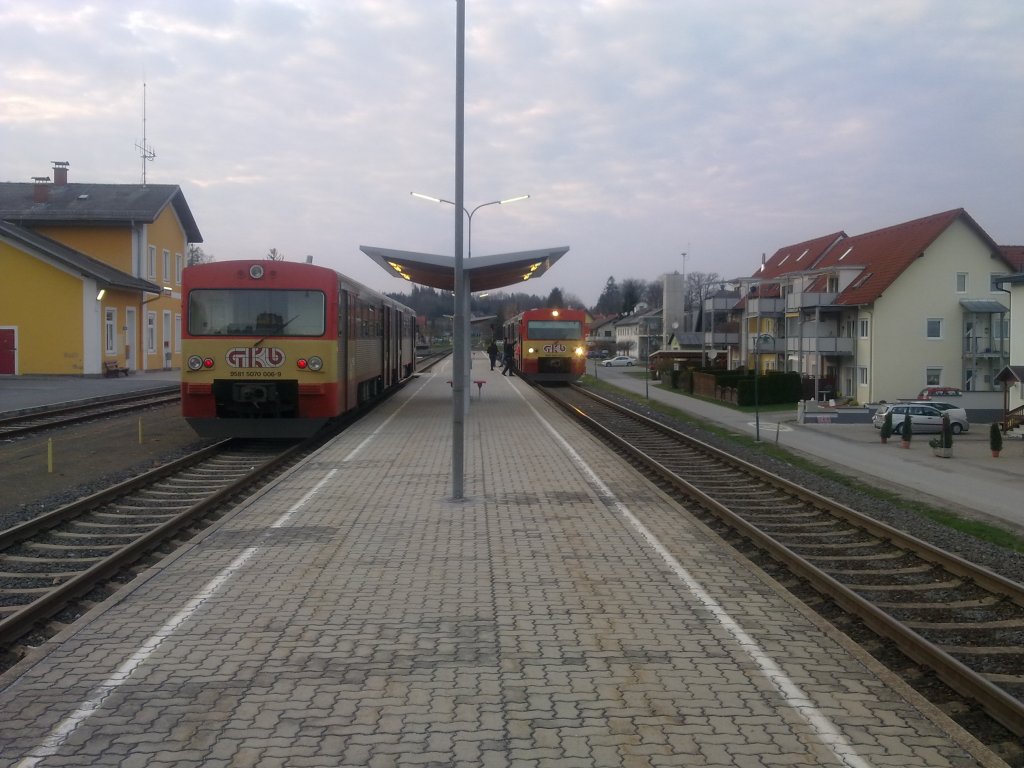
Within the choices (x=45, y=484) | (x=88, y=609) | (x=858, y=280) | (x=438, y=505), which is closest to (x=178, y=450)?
(x=45, y=484)

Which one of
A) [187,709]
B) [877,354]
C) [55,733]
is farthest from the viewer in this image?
[877,354]

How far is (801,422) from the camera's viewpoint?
33.7m

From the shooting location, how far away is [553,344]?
40156 millimetres

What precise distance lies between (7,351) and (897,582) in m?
38.3

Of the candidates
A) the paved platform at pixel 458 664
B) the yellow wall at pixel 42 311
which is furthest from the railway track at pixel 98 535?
the yellow wall at pixel 42 311

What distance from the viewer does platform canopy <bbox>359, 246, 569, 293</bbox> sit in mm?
22422

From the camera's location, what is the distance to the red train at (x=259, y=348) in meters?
16.2

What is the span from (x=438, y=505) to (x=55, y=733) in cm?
689

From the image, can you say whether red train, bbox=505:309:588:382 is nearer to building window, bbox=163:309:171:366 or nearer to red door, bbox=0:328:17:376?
building window, bbox=163:309:171:366

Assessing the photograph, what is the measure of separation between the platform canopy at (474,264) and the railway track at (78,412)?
7.44 metres

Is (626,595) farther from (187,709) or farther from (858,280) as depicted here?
(858,280)

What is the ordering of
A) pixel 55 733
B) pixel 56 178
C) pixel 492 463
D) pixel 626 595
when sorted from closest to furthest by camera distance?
pixel 55 733
pixel 626 595
pixel 492 463
pixel 56 178

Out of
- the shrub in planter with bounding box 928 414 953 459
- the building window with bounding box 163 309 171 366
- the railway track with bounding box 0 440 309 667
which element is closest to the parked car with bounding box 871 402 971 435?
the shrub in planter with bounding box 928 414 953 459

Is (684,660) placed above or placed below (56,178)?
below
